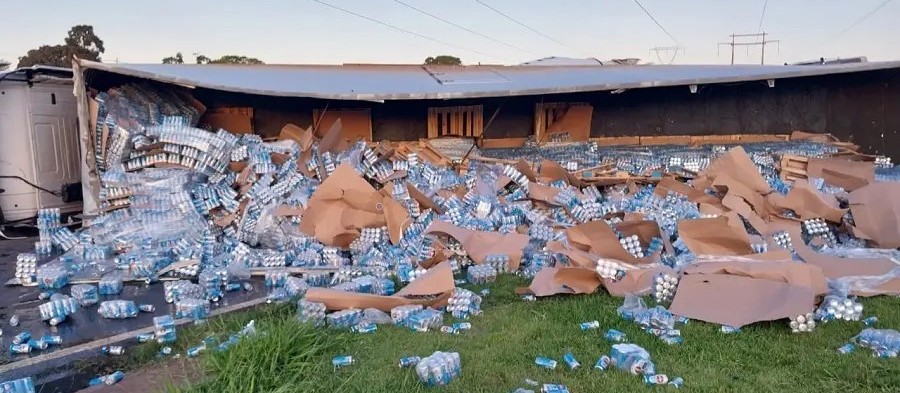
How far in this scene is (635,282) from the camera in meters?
5.01

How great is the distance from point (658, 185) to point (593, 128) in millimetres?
3091

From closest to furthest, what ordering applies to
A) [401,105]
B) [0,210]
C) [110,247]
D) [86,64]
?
[110,247] < [86,64] < [0,210] < [401,105]

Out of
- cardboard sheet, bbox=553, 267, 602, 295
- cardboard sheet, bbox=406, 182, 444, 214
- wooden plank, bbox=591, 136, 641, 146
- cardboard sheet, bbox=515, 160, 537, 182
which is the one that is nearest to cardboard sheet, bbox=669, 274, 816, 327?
cardboard sheet, bbox=553, 267, 602, 295

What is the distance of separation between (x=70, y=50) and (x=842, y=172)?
3718cm

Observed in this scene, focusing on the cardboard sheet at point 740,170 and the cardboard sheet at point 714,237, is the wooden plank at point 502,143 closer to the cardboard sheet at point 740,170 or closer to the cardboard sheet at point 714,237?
the cardboard sheet at point 740,170

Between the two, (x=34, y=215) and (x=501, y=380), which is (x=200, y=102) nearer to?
(x=34, y=215)

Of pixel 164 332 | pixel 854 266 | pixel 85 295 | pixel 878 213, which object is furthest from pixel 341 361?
pixel 878 213

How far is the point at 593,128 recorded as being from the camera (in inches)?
431

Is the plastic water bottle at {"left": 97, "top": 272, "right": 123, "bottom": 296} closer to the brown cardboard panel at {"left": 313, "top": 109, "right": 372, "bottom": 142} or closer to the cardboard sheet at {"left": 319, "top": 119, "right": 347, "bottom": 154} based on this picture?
the cardboard sheet at {"left": 319, "top": 119, "right": 347, "bottom": 154}

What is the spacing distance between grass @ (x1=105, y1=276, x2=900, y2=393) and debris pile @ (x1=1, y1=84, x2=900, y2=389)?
5.6 inches

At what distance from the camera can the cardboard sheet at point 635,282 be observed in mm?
4957

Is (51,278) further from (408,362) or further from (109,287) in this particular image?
(408,362)

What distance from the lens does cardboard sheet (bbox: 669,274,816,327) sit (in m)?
4.14

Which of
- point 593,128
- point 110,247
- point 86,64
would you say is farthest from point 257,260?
point 593,128
